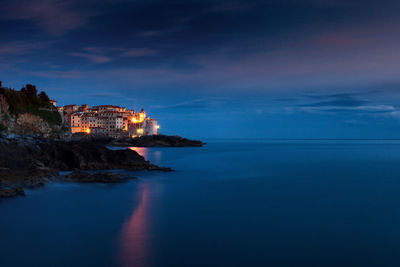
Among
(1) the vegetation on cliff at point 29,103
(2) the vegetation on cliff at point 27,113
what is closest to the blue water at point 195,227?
(2) the vegetation on cliff at point 27,113

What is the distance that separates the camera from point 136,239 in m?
8.33

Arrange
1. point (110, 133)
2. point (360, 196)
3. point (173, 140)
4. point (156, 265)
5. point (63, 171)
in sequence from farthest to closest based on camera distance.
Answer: point (110, 133)
point (173, 140)
point (63, 171)
point (360, 196)
point (156, 265)

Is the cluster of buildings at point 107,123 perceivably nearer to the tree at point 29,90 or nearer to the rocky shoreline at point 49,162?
the tree at point 29,90

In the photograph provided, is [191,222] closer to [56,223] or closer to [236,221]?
[236,221]

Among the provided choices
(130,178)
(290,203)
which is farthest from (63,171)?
(290,203)

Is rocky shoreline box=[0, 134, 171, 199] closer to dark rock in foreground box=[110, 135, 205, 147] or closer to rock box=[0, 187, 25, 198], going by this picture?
rock box=[0, 187, 25, 198]

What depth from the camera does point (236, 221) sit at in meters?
10.4

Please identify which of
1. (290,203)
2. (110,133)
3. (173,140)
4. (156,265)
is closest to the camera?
(156,265)

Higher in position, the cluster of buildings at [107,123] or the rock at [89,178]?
the cluster of buildings at [107,123]

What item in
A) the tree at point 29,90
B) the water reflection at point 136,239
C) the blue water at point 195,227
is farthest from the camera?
the tree at point 29,90

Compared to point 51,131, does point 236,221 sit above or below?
below

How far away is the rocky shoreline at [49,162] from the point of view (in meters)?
14.0

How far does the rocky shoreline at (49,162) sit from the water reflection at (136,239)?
17.2 feet

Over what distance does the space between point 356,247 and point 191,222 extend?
5.22 m
